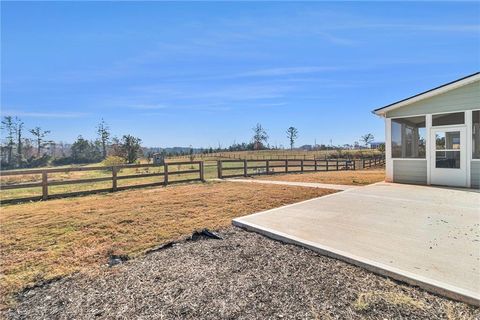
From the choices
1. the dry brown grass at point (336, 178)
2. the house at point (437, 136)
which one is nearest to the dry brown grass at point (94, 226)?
the dry brown grass at point (336, 178)

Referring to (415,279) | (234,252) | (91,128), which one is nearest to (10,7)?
(234,252)

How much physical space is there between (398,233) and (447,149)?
6579 mm

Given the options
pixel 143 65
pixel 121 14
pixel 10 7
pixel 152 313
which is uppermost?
pixel 143 65

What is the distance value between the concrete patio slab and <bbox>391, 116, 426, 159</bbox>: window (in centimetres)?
307

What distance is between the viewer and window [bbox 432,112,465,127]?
8.23 m

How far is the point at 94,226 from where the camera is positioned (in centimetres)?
475

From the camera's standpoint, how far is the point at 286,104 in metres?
34.1

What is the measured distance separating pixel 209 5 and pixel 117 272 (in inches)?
285

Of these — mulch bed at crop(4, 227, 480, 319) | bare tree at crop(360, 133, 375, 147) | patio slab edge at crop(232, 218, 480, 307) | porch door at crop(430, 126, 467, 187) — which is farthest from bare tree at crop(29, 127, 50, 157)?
bare tree at crop(360, 133, 375, 147)

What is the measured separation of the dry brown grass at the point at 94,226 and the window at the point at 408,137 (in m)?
4.34

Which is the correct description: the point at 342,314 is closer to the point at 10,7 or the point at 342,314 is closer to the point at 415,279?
the point at 415,279

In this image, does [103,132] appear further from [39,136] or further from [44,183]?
[44,183]

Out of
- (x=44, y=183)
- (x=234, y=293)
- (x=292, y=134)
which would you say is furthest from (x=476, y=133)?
(x=292, y=134)

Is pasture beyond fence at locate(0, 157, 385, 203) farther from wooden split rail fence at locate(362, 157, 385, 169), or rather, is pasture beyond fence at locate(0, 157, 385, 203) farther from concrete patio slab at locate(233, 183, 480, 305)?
concrete patio slab at locate(233, 183, 480, 305)
